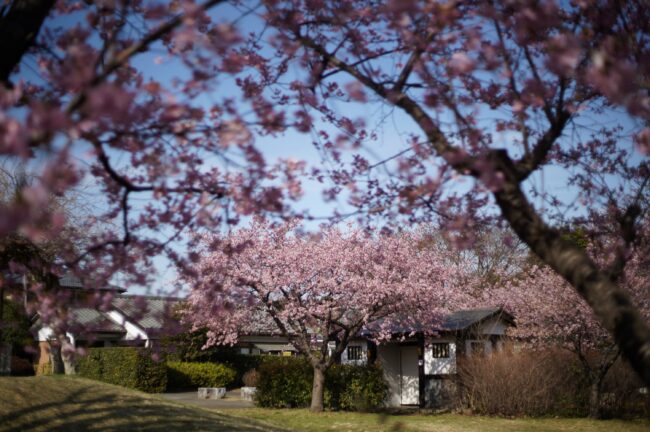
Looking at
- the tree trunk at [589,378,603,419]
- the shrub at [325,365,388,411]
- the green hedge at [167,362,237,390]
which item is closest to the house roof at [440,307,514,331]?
the shrub at [325,365,388,411]

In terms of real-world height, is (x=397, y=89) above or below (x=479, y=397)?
above

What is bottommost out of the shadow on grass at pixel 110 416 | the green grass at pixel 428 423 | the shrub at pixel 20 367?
the green grass at pixel 428 423

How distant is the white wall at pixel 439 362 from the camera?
22688mm

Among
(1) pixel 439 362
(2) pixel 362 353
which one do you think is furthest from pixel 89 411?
(2) pixel 362 353

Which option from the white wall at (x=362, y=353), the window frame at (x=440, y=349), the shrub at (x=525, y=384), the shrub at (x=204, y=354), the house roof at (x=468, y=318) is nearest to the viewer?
the shrub at (x=525, y=384)

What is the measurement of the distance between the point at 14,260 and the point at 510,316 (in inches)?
804

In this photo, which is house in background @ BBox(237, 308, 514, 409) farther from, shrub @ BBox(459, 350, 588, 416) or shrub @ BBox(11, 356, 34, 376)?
shrub @ BBox(11, 356, 34, 376)

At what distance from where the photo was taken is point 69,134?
3598 millimetres

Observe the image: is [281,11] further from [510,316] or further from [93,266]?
[510,316]

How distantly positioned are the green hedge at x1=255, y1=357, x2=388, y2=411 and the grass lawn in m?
4.23

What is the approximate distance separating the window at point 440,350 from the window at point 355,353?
3301mm

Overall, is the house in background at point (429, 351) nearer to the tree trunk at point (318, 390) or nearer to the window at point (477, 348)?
the window at point (477, 348)

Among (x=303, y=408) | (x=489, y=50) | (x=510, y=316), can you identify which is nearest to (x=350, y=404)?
(x=303, y=408)

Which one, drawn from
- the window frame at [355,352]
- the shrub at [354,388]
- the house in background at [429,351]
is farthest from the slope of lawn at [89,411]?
the window frame at [355,352]
